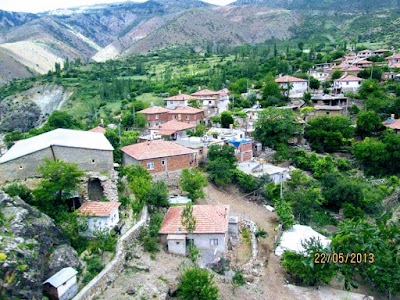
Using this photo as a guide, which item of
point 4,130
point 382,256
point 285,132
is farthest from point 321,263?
point 4,130

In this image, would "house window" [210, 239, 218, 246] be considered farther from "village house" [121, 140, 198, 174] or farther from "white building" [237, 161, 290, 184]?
"white building" [237, 161, 290, 184]

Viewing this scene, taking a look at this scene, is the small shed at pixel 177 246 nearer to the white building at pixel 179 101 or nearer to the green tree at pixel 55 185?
the green tree at pixel 55 185

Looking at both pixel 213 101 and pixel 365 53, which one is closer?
pixel 213 101

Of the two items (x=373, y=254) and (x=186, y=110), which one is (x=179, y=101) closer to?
(x=186, y=110)

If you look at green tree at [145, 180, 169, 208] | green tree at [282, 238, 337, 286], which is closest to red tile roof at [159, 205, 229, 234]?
green tree at [145, 180, 169, 208]

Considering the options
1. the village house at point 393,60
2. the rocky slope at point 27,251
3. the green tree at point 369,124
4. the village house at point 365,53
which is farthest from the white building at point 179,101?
the rocky slope at point 27,251

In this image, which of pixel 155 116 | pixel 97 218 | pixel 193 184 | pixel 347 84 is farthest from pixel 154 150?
pixel 347 84

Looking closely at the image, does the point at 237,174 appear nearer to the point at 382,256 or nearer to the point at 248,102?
the point at 382,256
